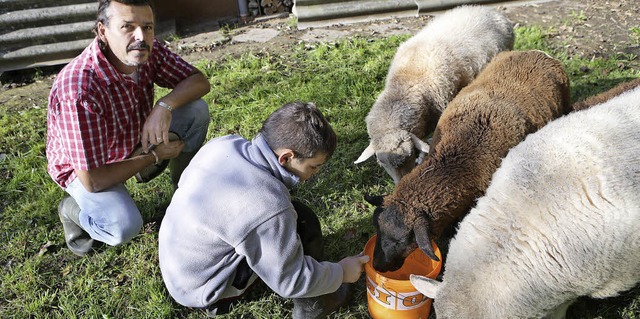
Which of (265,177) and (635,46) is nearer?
(265,177)

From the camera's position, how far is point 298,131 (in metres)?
2.58

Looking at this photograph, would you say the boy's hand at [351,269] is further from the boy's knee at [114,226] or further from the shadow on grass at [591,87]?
the shadow on grass at [591,87]

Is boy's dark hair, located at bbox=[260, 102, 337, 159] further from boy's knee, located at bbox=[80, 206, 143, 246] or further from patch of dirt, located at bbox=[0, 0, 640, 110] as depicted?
patch of dirt, located at bbox=[0, 0, 640, 110]

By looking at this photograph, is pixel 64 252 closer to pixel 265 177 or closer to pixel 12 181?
pixel 12 181

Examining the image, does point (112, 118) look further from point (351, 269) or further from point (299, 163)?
point (351, 269)

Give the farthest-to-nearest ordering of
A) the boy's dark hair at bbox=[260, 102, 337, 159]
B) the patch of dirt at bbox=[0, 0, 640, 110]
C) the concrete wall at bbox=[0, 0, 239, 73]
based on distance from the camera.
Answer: the concrete wall at bbox=[0, 0, 239, 73], the patch of dirt at bbox=[0, 0, 640, 110], the boy's dark hair at bbox=[260, 102, 337, 159]

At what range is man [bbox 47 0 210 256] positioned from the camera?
123 inches

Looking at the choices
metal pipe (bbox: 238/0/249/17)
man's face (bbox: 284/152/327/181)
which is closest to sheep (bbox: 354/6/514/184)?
man's face (bbox: 284/152/327/181)

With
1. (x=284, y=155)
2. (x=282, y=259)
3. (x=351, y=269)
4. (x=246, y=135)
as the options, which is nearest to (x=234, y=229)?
(x=282, y=259)

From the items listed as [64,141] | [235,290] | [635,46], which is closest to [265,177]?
[235,290]

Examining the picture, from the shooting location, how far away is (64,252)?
4.05 metres

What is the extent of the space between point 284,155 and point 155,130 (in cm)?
138

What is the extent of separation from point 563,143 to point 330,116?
287cm

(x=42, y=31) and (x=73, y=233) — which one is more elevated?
(x=42, y=31)
